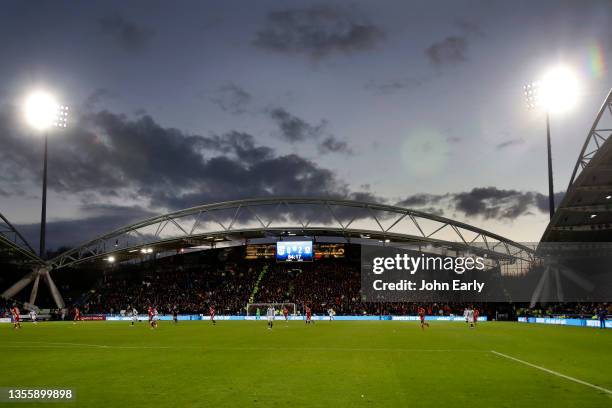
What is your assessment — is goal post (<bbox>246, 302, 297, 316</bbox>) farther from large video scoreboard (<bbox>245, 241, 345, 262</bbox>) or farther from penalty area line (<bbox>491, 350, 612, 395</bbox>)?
penalty area line (<bbox>491, 350, 612, 395</bbox>)

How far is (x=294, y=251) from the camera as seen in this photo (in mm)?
79188

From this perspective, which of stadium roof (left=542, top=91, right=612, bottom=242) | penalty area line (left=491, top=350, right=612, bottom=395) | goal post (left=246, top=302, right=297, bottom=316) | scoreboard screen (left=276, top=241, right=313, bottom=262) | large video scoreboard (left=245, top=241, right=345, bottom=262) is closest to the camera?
penalty area line (left=491, top=350, right=612, bottom=395)

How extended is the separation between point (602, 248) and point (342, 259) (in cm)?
4071

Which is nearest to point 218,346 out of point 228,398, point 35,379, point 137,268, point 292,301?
point 35,379

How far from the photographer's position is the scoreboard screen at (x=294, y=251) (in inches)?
3105

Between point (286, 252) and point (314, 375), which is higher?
point (286, 252)

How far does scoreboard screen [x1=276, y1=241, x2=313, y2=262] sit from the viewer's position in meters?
78.9

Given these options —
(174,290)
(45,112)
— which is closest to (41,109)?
(45,112)

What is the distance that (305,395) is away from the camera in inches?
462

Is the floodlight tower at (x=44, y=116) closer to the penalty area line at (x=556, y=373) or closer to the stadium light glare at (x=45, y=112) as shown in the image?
the stadium light glare at (x=45, y=112)

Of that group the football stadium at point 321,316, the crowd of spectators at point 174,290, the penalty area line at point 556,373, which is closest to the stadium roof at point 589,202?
the football stadium at point 321,316

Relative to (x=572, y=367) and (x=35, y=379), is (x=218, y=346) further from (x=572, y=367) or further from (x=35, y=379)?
(x=572, y=367)

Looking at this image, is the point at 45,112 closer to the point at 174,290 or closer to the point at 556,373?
the point at 174,290

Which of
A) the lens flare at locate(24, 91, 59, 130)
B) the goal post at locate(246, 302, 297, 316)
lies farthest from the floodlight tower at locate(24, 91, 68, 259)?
the goal post at locate(246, 302, 297, 316)
